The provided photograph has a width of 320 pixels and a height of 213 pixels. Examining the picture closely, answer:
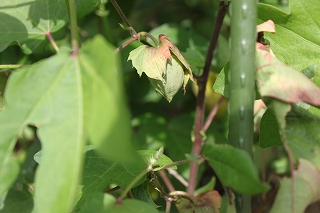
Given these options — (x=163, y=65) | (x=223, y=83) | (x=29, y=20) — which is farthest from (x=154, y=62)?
(x=29, y=20)

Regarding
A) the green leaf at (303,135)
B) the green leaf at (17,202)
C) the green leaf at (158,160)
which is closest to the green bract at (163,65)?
the green leaf at (158,160)

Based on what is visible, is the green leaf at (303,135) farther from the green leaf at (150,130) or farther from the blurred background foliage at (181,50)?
the green leaf at (150,130)

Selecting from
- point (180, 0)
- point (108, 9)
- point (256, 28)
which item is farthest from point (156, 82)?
point (180, 0)

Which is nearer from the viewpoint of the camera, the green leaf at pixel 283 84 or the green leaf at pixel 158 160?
the green leaf at pixel 283 84

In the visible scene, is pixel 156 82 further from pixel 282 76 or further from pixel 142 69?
pixel 282 76

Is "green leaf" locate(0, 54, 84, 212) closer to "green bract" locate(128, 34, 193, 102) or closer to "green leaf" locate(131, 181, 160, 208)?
"green bract" locate(128, 34, 193, 102)

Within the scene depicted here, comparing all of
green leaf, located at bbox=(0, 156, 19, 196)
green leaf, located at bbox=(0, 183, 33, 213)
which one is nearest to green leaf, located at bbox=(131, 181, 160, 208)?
green leaf, located at bbox=(0, 156, 19, 196)

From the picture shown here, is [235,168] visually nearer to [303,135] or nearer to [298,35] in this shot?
[303,135]
